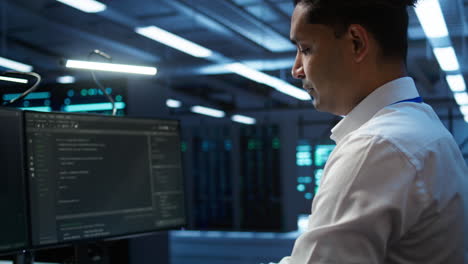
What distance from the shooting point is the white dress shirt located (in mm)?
698

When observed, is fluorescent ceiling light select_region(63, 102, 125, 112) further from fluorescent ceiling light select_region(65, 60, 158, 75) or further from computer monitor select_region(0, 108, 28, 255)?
computer monitor select_region(0, 108, 28, 255)

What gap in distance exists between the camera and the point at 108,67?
→ 1918 mm

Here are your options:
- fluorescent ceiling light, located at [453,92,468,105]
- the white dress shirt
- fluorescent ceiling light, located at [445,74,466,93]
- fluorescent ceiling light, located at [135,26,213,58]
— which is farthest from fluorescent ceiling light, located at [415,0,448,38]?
fluorescent ceiling light, located at [453,92,468,105]

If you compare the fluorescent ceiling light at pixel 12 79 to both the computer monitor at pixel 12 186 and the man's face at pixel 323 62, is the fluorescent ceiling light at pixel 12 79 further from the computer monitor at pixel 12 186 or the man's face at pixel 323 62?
the man's face at pixel 323 62

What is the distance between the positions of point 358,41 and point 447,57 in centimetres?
539

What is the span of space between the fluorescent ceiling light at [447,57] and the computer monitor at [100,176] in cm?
442

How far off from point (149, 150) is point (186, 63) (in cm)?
657

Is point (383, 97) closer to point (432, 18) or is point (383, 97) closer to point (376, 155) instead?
point (376, 155)

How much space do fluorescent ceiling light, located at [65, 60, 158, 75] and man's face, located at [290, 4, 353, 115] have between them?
1127mm

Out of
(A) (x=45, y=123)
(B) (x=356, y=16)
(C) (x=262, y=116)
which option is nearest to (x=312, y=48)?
(B) (x=356, y=16)

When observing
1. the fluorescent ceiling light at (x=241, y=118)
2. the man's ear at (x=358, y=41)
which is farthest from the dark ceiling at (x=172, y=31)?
the man's ear at (x=358, y=41)

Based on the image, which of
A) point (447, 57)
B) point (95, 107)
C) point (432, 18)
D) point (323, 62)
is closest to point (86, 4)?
point (95, 107)

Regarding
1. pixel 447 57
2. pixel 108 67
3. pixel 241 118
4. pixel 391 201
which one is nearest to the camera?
pixel 391 201

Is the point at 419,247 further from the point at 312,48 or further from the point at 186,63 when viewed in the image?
the point at 186,63
